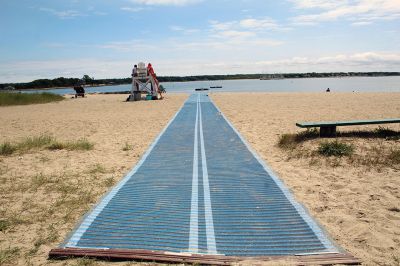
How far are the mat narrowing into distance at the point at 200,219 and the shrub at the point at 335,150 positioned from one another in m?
1.59

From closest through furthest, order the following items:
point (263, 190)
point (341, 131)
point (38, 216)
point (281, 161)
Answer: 1. point (38, 216)
2. point (263, 190)
3. point (281, 161)
4. point (341, 131)

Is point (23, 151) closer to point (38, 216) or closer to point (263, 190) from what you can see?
point (38, 216)

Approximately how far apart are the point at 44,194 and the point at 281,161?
501cm

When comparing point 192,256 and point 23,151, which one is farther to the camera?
point 23,151

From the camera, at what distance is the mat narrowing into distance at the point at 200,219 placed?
3.78m

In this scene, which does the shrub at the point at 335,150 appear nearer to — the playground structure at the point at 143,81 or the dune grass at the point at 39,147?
the dune grass at the point at 39,147

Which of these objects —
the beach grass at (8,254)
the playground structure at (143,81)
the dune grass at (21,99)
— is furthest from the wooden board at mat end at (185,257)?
the dune grass at (21,99)

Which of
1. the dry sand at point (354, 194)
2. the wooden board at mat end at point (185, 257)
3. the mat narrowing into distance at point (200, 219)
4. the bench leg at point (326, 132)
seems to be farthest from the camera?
the bench leg at point (326, 132)

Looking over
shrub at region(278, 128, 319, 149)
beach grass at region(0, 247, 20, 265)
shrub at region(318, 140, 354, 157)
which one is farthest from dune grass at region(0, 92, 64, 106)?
beach grass at region(0, 247, 20, 265)

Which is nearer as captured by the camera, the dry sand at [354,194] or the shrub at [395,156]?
the dry sand at [354,194]

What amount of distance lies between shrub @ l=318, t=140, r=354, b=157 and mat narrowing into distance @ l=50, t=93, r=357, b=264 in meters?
1.59

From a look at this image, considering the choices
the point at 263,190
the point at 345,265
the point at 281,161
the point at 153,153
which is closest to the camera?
the point at 345,265

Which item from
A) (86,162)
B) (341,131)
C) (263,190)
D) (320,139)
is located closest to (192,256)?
(263,190)

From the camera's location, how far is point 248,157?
8109 mm
